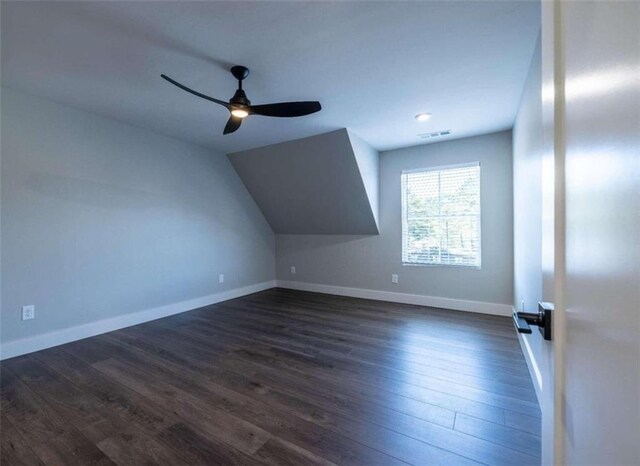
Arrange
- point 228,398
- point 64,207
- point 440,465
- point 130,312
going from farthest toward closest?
point 130,312 < point 64,207 < point 228,398 < point 440,465

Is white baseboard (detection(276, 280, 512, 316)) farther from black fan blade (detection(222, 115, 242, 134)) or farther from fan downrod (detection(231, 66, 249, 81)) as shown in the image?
fan downrod (detection(231, 66, 249, 81))

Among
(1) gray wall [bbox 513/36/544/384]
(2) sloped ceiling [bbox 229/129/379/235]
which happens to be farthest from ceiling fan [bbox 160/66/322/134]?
(1) gray wall [bbox 513/36/544/384]

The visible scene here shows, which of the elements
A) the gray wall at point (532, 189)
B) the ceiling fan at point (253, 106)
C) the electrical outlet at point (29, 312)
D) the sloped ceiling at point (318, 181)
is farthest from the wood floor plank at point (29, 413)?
the sloped ceiling at point (318, 181)

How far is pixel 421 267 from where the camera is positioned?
4.03 m

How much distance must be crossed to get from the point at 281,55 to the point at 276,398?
2.37 metres

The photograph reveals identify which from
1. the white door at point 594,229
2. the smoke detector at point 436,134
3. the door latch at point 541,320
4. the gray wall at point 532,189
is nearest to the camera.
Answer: the white door at point 594,229

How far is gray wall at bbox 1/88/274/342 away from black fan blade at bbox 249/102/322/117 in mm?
2071

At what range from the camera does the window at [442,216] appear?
145 inches

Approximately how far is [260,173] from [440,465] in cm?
403

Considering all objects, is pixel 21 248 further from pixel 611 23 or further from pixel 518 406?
pixel 518 406

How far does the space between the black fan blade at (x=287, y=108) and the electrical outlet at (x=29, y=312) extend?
273cm

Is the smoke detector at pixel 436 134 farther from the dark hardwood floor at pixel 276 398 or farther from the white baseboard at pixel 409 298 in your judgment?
the dark hardwood floor at pixel 276 398

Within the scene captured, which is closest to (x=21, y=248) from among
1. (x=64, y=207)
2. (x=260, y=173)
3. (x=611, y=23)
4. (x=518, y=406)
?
(x=64, y=207)

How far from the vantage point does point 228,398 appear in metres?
1.88
